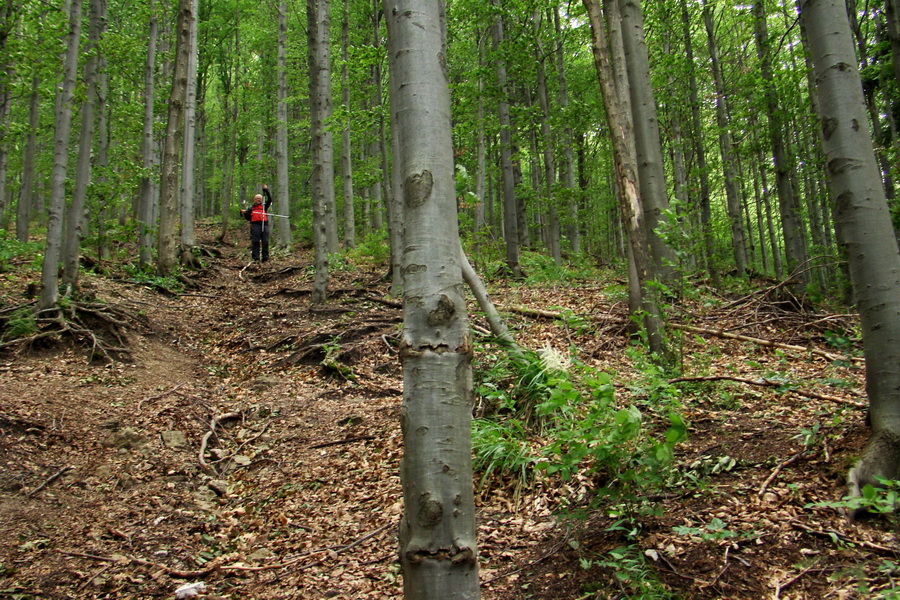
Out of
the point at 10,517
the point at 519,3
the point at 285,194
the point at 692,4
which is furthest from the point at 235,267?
the point at 692,4

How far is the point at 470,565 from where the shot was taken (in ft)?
6.30

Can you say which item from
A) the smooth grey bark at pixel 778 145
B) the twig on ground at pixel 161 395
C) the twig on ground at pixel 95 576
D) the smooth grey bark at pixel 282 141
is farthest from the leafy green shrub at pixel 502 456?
the smooth grey bark at pixel 282 141

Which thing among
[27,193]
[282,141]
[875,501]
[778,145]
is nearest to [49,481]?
[875,501]

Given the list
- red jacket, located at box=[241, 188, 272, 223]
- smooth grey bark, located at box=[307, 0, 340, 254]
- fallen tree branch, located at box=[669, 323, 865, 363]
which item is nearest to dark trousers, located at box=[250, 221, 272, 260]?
red jacket, located at box=[241, 188, 272, 223]

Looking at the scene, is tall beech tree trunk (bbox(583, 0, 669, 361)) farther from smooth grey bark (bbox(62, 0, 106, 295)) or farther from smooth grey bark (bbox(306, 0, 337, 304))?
smooth grey bark (bbox(62, 0, 106, 295))

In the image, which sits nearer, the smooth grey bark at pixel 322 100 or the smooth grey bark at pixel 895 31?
the smooth grey bark at pixel 895 31

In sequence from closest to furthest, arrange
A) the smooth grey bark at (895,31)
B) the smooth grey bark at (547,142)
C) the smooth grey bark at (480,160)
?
the smooth grey bark at (895,31), the smooth grey bark at (480,160), the smooth grey bark at (547,142)

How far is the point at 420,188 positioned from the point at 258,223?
48.8 ft

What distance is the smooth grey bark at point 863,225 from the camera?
3.03m

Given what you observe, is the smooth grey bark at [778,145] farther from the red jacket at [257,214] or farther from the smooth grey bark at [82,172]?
the red jacket at [257,214]

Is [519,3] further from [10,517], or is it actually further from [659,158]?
[10,517]

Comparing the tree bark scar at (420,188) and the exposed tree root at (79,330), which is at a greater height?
the exposed tree root at (79,330)

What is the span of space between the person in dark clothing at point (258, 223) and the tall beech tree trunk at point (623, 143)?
1181 centimetres

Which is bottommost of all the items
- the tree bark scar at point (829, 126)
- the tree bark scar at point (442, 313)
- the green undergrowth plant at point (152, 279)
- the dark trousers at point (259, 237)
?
the tree bark scar at point (442, 313)
